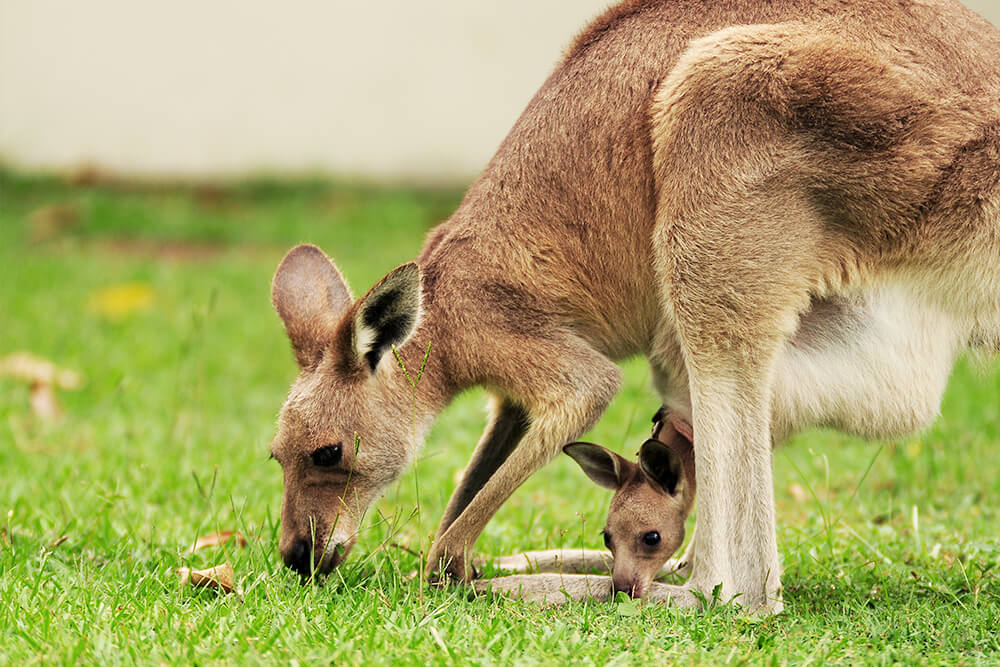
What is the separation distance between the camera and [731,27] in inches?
130

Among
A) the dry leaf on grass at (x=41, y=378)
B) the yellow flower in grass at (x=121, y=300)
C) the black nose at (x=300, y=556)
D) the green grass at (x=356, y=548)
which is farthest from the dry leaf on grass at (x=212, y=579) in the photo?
the yellow flower in grass at (x=121, y=300)

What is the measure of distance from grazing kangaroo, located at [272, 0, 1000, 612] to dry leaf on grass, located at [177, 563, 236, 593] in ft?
0.76

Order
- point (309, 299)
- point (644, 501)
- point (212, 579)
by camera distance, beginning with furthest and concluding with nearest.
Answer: point (309, 299)
point (644, 501)
point (212, 579)

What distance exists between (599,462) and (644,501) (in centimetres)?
18

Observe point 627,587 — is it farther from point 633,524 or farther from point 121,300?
point 121,300

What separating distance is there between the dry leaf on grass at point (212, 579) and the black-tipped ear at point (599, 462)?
98 cm

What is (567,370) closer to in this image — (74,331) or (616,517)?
(616,517)

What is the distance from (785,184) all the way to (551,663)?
1.40 m

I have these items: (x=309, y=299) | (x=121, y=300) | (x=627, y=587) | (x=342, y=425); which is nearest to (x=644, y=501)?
(x=627, y=587)

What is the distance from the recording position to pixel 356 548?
3.70 meters

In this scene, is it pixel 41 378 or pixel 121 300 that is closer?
pixel 41 378

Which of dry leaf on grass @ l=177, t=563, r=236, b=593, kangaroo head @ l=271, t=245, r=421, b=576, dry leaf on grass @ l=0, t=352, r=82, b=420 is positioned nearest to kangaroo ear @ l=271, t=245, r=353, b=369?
kangaroo head @ l=271, t=245, r=421, b=576

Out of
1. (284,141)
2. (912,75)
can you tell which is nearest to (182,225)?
(284,141)

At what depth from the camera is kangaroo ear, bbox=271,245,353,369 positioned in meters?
3.56
